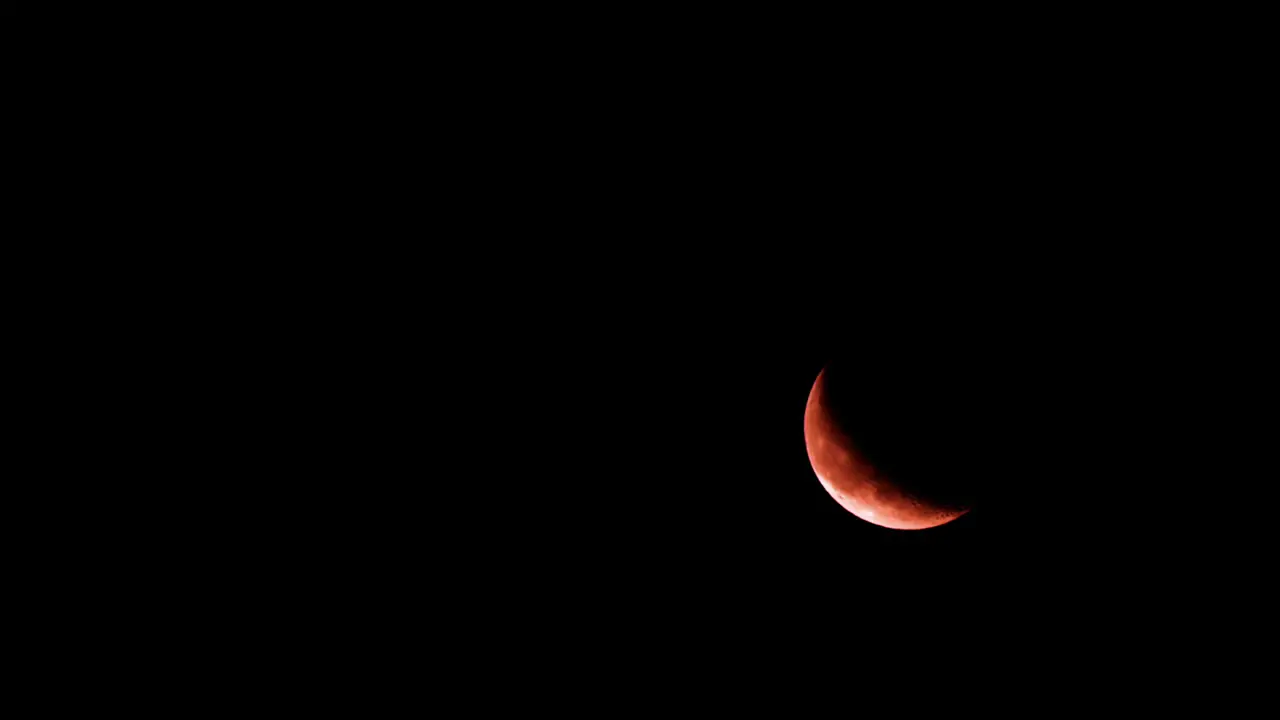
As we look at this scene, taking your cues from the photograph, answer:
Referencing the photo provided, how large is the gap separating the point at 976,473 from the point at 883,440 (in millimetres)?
280

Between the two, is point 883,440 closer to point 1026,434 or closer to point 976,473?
point 976,473

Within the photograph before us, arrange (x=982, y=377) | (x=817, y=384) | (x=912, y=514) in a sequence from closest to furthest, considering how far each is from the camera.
A: (x=982, y=377)
(x=912, y=514)
(x=817, y=384)

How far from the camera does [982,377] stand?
2076 millimetres

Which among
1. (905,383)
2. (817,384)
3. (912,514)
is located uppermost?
(817,384)

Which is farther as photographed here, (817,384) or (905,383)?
(817,384)

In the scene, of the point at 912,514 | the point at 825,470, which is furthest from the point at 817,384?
the point at 912,514

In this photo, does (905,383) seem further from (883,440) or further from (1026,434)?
(1026,434)

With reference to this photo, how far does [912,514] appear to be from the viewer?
2.23 metres

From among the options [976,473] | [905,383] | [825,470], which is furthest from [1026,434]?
[825,470]

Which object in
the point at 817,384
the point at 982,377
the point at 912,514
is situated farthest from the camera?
the point at 817,384

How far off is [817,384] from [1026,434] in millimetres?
647

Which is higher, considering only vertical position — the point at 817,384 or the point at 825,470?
the point at 817,384

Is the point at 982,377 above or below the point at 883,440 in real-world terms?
above

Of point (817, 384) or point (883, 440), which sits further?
point (817, 384)
